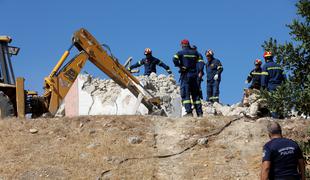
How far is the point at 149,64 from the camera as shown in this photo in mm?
21000

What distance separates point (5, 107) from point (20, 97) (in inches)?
20.8

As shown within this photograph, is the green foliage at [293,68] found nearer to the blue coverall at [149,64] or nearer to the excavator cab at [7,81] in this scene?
the excavator cab at [7,81]

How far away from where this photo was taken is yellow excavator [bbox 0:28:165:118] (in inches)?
634

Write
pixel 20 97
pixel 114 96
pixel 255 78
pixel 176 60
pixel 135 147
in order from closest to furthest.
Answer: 1. pixel 135 147
2. pixel 176 60
3. pixel 20 97
4. pixel 255 78
5. pixel 114 96

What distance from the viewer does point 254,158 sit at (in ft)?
43.0

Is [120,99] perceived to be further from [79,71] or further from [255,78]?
[255,78]

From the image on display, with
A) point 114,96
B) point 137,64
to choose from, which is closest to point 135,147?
point 114,96

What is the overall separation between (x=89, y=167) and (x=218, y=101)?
8390mm

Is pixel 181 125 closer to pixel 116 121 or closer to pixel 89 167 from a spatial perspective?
pixel 116 121

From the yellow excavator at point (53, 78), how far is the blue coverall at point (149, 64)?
3.30 meters

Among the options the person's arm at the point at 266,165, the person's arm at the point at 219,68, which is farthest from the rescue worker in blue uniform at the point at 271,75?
the person's arm at the point at 266,165

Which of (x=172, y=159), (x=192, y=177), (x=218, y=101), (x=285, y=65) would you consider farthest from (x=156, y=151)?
(x=218, y=101)

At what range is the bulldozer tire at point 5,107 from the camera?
15.6 metres

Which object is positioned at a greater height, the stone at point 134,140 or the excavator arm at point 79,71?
the excavator arm at point 79,71
